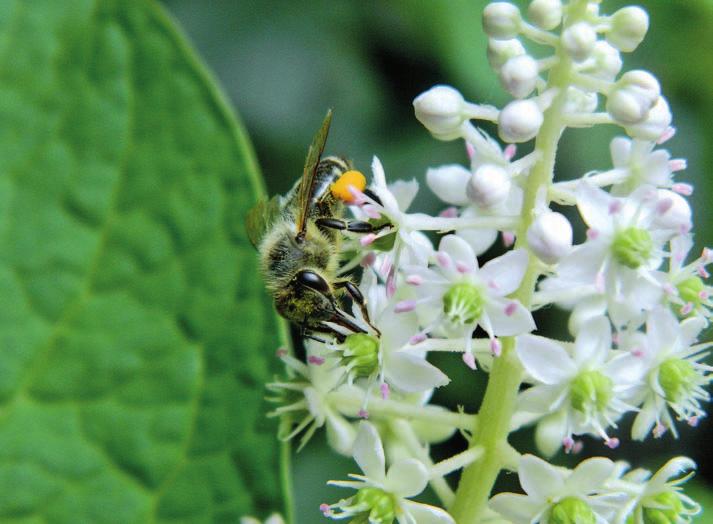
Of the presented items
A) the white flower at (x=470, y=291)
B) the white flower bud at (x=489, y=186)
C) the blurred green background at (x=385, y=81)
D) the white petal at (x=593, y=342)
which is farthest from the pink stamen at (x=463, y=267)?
the blurred green background at (x=385, y=81)

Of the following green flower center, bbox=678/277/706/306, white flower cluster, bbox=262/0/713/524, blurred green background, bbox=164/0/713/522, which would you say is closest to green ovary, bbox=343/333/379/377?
white flower cluster, bbox=262/0/713/524

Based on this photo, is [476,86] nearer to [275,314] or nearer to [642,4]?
[642,4]

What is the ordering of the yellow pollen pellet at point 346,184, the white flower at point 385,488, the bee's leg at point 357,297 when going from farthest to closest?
the yellow pollen pellet at point 346,184
the bee's leg at point 357,297
the white flower at point 385,488

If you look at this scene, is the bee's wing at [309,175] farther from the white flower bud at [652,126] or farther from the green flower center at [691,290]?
the green flower center at [691,290]

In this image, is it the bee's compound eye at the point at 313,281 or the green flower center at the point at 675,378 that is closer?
the green flower center at the point at 675,378

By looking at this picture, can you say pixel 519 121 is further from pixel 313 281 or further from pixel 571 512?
pixel 571 512

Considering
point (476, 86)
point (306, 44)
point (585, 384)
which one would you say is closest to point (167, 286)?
point (585, 384)

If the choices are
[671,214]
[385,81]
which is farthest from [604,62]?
[385,81]
